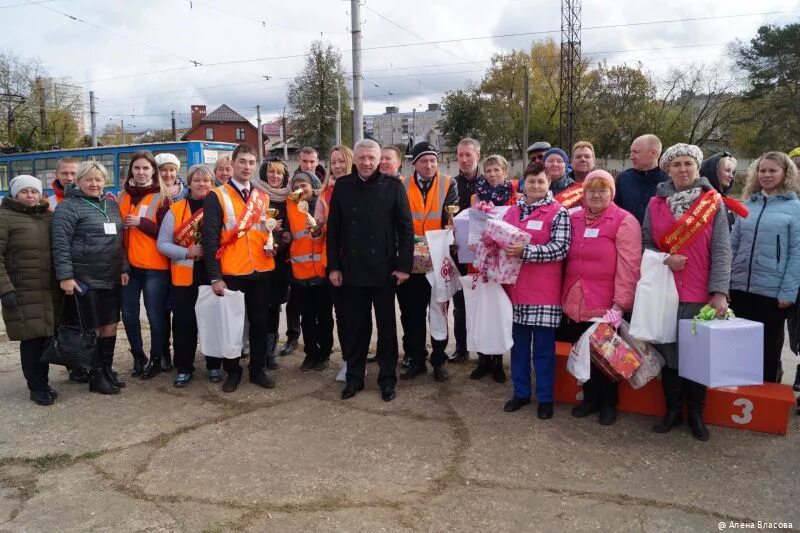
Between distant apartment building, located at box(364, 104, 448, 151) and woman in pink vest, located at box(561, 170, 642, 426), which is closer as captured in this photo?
woman in pink vest, located at box(561, 170, 642, 426)

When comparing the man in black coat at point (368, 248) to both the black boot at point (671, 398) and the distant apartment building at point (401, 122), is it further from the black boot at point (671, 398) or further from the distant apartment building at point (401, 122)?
the distant apartment building at point (401, 122)

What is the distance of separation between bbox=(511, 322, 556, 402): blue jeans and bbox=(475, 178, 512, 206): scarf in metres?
1.26

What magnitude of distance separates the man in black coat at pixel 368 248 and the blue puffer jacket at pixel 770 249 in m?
2.53

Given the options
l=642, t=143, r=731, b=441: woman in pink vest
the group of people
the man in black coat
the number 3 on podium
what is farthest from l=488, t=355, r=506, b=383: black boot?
the number 3 on podium

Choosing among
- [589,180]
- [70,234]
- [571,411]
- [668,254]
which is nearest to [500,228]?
[589,180]

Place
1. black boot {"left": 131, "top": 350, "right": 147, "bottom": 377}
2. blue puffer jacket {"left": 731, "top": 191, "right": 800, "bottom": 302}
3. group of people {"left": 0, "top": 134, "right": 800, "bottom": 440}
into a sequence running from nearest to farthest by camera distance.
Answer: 1. group of people {"left": 0, "top": 134, "right": 800, "bottom": 440}
2. blue puffer jacket {"left": 731, "top": 191, "right": 800, "bottom": 302}
3. black boot {"left": 131, "top": 350, "right": 147, "bottom": 377}

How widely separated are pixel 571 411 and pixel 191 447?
279 centimetres

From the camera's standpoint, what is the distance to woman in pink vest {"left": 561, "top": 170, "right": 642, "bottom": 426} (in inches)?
160

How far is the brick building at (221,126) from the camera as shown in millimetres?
71000

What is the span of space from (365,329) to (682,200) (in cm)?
261

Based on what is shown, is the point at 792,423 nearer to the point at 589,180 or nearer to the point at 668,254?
the point at 668,254

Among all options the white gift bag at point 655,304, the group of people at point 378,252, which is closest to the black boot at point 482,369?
the group of people at point 378,252

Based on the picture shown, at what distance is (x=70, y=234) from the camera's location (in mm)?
4820

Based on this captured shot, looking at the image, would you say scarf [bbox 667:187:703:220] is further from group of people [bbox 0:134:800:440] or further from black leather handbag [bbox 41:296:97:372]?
black leather handbag [bbox 41:296:97:372]
